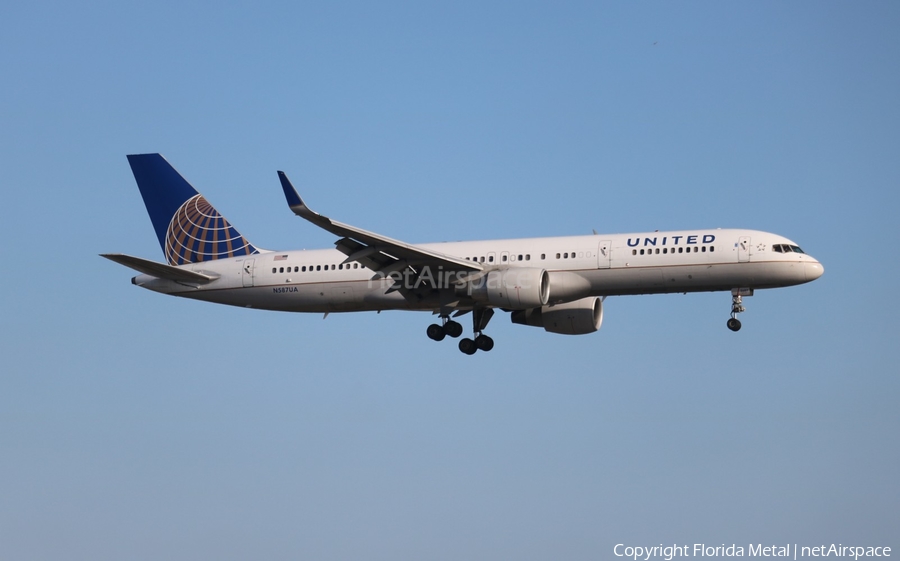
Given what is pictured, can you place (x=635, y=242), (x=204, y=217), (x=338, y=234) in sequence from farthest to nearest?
1. (x=204, y=217)
2. (x=635, y=242)
3. (x=338, y=234)

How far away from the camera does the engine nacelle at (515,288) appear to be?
40.6 meters

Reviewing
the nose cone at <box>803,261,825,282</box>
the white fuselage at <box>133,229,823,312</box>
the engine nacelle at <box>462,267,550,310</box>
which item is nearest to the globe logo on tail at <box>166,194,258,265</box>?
the white fuselage at <box>133,229,823,312</box>

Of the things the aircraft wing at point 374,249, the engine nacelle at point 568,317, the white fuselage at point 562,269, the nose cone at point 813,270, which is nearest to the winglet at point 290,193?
the aircraft wing at point 374,249

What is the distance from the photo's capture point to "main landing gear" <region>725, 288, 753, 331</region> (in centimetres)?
4144

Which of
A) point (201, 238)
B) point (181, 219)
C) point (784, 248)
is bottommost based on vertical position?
point (784, 248)

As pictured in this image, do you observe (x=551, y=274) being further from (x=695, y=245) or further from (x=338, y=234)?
(x=338, y=234)

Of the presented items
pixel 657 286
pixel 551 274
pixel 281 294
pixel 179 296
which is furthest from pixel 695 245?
pixel 179 296

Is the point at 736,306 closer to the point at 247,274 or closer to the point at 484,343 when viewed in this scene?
the point at 484,343

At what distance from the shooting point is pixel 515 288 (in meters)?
40.8

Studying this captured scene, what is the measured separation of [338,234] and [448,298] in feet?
20.0

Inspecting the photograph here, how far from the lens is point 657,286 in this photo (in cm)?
4119

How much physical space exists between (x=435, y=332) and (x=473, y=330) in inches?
58.2

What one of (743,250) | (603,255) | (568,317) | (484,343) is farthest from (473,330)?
(743,250)

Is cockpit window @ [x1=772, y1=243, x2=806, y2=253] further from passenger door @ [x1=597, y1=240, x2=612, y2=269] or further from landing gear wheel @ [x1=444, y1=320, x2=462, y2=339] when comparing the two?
landing gear wheel @ [x1=444, y1=320, x2=462, y2=339]
